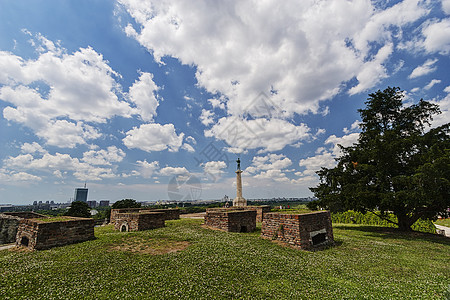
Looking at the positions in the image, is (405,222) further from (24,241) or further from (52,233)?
(24,241)

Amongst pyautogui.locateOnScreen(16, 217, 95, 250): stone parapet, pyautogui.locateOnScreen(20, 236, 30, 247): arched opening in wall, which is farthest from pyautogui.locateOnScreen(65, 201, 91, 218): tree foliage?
pyautogui.locateOnScreen(16, 217, 95, 250): stone parapet

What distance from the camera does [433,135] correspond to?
14.9 m

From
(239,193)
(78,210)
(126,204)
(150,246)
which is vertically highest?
(239,193)

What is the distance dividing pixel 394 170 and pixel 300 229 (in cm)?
1187

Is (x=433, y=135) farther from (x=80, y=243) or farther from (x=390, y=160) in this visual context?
(x=80, y=243)

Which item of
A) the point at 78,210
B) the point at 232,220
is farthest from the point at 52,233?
the point at 78,210

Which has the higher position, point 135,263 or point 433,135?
point 433,135

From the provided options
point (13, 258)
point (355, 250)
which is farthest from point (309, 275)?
point (13, 258)

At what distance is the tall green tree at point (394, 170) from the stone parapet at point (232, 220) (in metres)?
8.70

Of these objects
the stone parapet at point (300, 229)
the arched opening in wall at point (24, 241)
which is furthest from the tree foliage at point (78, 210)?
the stone parapet at point (300, 229)

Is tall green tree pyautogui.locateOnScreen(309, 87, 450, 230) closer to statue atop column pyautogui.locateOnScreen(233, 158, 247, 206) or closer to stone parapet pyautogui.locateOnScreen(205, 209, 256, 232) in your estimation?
stone parapet pyautogui.locateOnScreen(205, 209, 256, 232)

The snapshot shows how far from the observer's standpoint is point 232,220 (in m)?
12.0

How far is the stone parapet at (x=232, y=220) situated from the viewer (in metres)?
11.9

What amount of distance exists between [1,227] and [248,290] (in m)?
18.6
